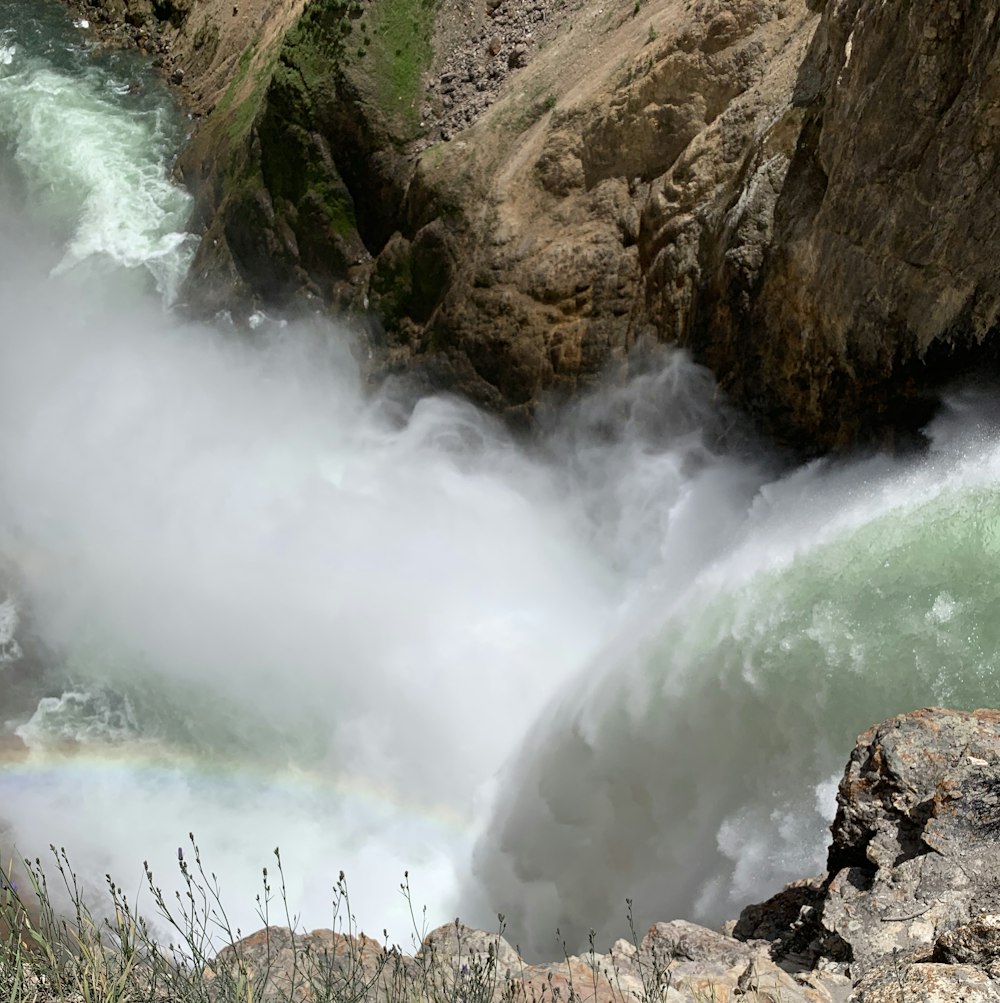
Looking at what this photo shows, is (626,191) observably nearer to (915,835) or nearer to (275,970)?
(915,835)

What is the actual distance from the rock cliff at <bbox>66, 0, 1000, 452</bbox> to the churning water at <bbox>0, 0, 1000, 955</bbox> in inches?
27.6

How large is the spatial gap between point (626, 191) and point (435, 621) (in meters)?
5.47

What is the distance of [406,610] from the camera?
13.0 metres

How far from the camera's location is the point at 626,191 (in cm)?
1320

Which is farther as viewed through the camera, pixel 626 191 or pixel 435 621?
pixel 626 191

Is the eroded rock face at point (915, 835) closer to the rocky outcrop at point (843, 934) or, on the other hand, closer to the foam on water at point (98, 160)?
the rocky outcrop at point (843, 934)

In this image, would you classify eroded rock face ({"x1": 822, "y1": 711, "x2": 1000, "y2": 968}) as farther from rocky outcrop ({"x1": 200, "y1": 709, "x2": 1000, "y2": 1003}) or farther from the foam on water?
the foam on water

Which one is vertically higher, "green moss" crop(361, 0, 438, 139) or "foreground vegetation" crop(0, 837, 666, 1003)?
"green moss" crop(361, 0, 438, 139)

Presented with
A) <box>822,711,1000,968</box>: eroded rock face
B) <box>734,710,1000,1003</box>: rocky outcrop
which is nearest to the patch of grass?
<box>734,710,1000,1003</box>: rocky outcrop

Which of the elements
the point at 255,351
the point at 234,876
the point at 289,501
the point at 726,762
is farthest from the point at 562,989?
the point at 255,351

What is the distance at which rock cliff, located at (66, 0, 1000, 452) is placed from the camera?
894 centimetres

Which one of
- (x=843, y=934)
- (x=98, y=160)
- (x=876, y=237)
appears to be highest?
(x=876, y=237)

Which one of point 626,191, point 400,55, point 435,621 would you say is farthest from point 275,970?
point 400,55

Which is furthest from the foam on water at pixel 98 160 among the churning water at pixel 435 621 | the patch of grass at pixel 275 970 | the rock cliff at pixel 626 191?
the patch of grass at pixel 275 970
